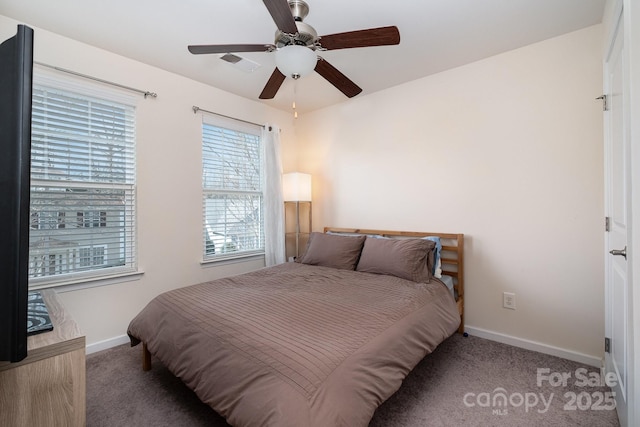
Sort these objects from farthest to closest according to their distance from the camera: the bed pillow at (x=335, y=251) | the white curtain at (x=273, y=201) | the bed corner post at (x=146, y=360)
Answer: the white curtain at (x=273, y=201) < the bed pillow at (x=335, y=251) < the bed corner post at (x=146, y=360)

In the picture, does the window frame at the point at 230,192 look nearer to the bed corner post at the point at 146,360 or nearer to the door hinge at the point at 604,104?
the bed corner post at the point at 146,360

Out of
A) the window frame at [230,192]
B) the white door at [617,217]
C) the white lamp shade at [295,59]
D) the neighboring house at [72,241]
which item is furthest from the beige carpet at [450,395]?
the white lamp shade at [295,59]

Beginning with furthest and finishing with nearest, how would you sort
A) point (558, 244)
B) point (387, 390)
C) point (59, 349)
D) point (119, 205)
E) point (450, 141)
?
point (450, 141), point (119, 205), point (558, 244), point (387, 390), point (59, 349)

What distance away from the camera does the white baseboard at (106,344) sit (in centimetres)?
237

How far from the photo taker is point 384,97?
10.6ft

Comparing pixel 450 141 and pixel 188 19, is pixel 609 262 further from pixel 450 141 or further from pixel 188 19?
pixel 188 19

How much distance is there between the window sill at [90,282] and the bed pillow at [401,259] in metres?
2.06

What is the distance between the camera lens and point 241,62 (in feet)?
8.54

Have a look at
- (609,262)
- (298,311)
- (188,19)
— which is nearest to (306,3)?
(188,19)

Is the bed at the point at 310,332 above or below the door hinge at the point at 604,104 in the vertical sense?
below

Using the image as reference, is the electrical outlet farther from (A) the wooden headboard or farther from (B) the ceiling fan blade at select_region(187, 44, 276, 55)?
(B) the ceiling fan blade at select_region(187, 44, 276, 55)

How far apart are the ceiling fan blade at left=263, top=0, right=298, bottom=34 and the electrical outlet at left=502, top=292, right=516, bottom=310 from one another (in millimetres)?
2609

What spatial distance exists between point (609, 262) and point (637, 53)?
1.36 metres

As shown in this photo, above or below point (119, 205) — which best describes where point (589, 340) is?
below
